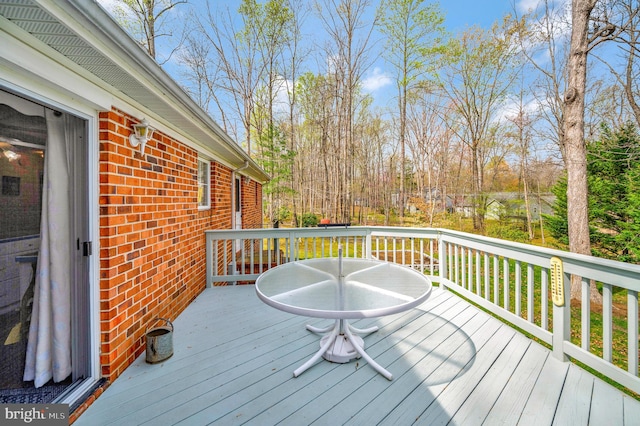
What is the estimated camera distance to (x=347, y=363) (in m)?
2.04

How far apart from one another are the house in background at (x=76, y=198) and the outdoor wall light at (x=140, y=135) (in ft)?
0.04

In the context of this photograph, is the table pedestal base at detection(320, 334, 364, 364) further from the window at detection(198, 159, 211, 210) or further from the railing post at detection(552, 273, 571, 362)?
the window at detection(198, 159, 211, 210)

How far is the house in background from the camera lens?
131 centimetres

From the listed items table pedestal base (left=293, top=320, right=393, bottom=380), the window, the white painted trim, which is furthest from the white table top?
the window

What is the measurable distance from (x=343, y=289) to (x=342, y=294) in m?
0.09

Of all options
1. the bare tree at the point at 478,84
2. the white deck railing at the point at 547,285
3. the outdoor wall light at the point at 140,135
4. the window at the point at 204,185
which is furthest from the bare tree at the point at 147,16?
the bare tree at the point at 478,84

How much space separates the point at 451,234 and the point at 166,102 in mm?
3593

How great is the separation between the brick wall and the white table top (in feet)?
3.43

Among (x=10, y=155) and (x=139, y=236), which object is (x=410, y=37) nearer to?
(x=139, y=236)

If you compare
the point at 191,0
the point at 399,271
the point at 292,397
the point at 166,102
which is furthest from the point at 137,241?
the point at 191,0

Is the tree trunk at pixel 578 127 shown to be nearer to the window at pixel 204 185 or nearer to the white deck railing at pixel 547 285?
the white deck railing at pixel 547 285

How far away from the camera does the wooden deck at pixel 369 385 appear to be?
1538mm

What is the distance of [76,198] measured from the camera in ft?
5.80

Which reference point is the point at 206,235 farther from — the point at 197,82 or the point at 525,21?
the point at 525,21
